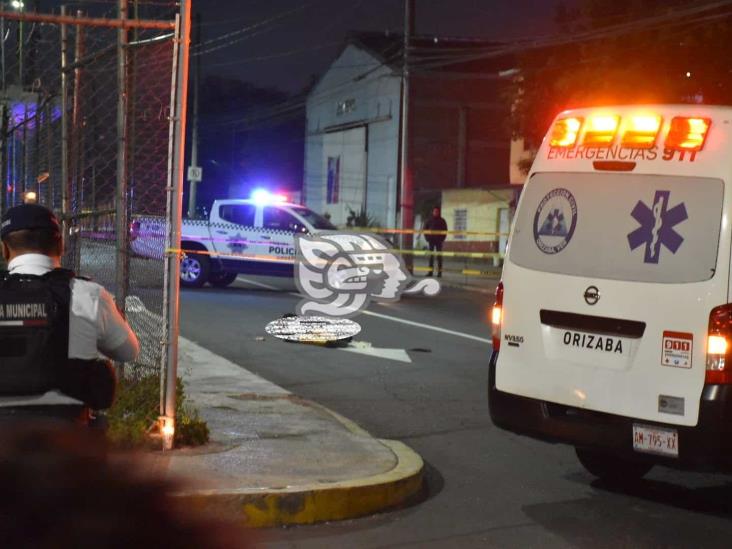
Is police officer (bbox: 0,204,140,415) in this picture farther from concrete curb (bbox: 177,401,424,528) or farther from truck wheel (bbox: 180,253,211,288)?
truck wheel (bbox: 180,253,211,288)

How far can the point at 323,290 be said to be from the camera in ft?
67.2

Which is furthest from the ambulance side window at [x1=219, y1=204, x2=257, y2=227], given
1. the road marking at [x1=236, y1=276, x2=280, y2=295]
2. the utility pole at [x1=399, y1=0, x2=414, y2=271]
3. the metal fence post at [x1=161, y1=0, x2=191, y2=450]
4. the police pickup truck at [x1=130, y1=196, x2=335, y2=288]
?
the metal fence post at [x1=161, y1=0, x2=191, y2=450]

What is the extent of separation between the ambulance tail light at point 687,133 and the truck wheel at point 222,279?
1622 centimetres

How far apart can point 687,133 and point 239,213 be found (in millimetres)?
15797

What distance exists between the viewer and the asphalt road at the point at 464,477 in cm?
599

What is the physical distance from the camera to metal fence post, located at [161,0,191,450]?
675 cm

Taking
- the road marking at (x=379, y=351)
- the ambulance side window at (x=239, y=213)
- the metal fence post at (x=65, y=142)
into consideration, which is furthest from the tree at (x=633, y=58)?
the metal fence post at (x=65, y=142)

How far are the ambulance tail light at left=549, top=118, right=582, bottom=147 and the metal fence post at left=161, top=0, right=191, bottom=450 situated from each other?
2.33 m

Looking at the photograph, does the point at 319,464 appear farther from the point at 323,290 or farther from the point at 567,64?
the point at 567,64

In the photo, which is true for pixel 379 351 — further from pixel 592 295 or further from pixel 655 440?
pixel 655 440

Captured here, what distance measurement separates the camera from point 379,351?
13039mm

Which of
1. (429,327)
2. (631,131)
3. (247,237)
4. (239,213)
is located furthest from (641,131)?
(239,213)

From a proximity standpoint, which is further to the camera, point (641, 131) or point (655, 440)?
point (641, 131)

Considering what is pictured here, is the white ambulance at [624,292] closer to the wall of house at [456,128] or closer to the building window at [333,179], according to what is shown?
the wall of house at [456,128]
